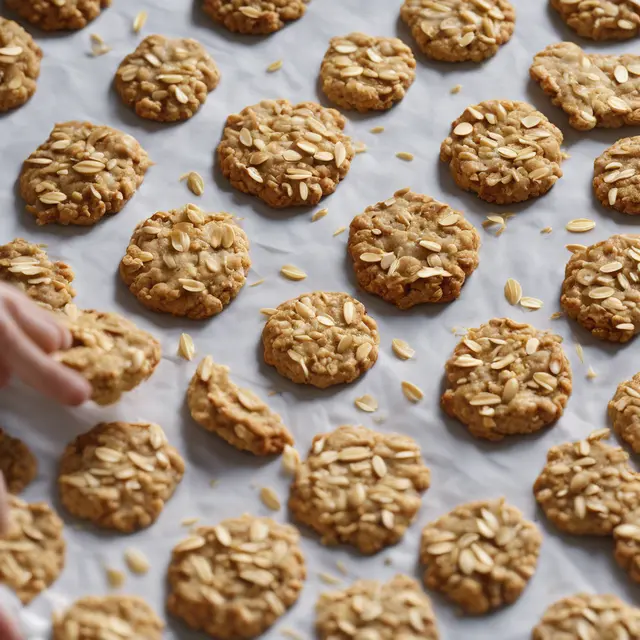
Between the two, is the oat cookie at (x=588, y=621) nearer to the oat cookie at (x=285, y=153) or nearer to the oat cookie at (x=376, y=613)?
the oat cookie at (x=376, y=613)

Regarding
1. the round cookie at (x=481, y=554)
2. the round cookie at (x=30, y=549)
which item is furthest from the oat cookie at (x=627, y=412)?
the round cookie at (x=30, y=549)

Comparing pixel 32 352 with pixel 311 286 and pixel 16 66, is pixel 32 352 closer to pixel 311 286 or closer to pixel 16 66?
pixel 311 286

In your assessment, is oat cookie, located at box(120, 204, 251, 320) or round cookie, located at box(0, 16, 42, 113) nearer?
oat cookie, located at box(120, 204, 251, 320)

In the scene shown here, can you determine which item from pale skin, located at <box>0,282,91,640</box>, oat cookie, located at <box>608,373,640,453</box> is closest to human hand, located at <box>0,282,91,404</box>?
pale skin, located at <box>0,282,91,640</box>

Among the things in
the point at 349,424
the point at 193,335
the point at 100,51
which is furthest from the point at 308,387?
Result: the point at 100,51

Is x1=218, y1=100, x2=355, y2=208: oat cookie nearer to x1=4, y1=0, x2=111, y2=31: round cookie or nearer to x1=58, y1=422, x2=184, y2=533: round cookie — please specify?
x1=4, y1=0, x2=111, y2=31: round cookie

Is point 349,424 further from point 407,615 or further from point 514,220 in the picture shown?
point 514,220
